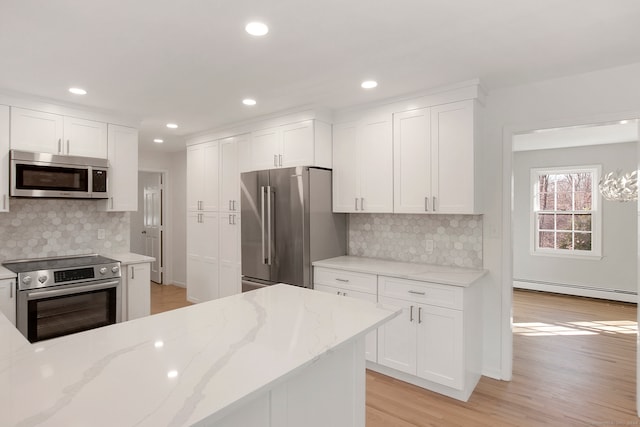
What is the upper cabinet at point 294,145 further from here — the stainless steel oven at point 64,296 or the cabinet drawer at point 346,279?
the stainless steel oven at point 64,296

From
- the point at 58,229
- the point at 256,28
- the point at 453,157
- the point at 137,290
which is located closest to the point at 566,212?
the point at 453,157

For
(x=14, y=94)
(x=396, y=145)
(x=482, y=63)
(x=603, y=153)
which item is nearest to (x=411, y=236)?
(x=396, y=145)

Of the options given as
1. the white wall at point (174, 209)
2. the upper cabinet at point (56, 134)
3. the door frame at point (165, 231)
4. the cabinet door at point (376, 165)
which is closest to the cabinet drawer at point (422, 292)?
the cabinet door at point (376, 165)

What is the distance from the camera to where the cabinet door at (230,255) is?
4.44 m

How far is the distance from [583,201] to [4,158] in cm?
750

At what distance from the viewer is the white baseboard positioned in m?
5.40

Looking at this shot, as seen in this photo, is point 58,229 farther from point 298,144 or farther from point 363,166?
point 363,166

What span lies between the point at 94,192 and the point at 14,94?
1023 millimetres

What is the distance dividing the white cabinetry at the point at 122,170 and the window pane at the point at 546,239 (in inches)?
245

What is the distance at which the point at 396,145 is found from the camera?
10.8ft

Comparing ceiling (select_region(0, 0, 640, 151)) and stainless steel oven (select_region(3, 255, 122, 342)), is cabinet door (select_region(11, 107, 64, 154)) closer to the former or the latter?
ceiling (select_region(0, 0, 640, 151))

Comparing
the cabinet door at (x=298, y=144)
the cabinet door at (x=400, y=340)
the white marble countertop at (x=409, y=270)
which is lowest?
the cabinet door at (x=400, y=340)

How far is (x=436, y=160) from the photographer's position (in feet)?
10.0

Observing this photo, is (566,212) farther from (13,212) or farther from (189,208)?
(13,212)
